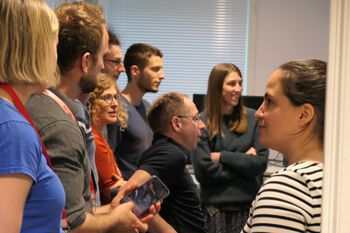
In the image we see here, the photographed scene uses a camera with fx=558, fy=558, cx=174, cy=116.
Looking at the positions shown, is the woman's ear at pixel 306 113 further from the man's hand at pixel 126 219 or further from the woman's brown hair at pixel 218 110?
the woman's brown hair at pixel 218 110

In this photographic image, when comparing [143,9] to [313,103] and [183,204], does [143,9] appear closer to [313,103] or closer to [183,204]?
[183,204]

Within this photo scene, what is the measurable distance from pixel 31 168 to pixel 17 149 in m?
0.04

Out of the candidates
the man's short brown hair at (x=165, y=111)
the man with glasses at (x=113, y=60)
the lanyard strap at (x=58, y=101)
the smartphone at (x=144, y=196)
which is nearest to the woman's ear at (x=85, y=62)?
the lanyard strap at (x=58, y=101)

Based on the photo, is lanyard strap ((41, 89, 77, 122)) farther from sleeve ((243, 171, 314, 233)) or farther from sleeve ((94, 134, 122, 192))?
sleeve ((94, 134, 122, 192))

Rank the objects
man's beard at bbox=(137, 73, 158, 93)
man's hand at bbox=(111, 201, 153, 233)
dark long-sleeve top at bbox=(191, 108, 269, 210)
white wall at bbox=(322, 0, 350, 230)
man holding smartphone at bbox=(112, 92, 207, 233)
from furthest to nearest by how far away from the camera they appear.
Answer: man's beard at bbox=(137, 73, 158, 93)
dark long-sleeve top at bbox=(191, 108, 269, 210)
man holding smartphone at bbox=(112, 92, 207, 233)
man's hand at bbox=(111, 201, 153, 233)
white wall at bbox=(322, 0, 350, 230)

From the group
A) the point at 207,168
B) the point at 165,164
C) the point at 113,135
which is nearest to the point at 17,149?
the point at 165,164

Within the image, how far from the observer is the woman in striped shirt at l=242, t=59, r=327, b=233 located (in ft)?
3.34

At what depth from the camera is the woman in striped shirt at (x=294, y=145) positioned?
102cm

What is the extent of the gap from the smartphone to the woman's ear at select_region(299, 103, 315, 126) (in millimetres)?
496

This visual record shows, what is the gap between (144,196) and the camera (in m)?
1.47

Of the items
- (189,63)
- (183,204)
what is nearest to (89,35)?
(183,204)

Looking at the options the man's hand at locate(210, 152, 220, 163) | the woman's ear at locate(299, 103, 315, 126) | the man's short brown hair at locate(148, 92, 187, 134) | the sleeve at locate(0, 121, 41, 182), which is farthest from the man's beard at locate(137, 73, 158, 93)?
the sleeve at locate(0, 121, 41, 182)

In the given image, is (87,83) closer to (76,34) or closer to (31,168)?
(76,34)

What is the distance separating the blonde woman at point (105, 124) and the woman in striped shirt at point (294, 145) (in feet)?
2.31
